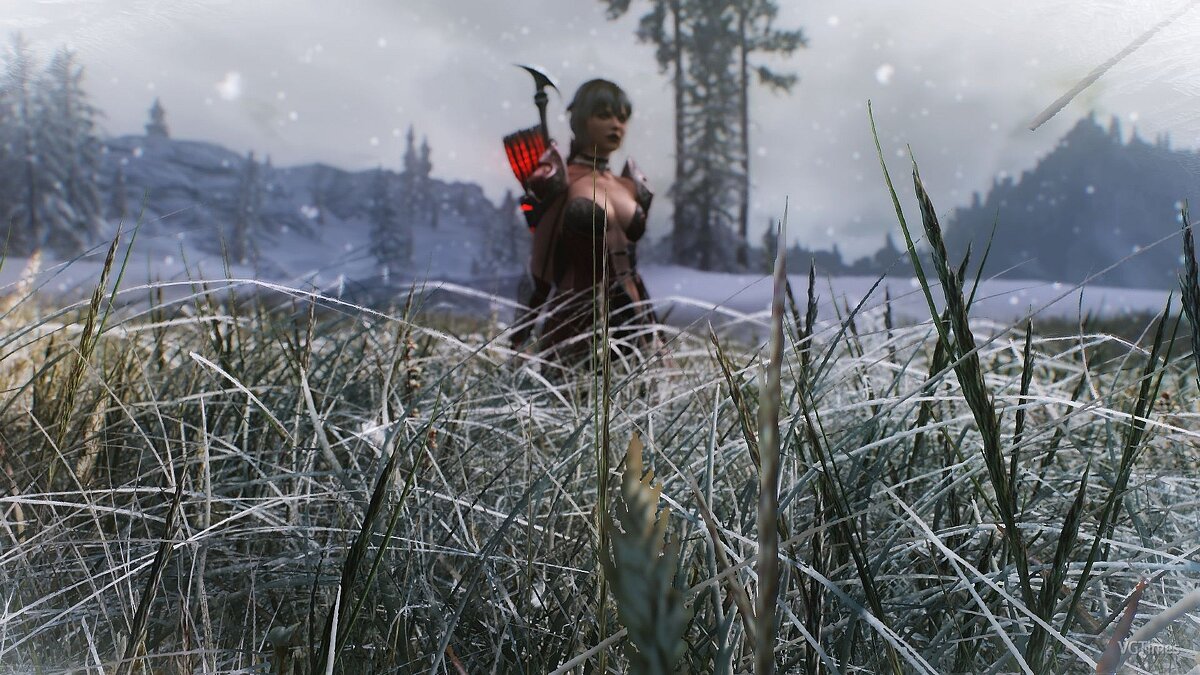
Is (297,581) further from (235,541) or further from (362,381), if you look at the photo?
(362,381)

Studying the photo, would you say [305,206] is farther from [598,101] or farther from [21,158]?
[598,101]

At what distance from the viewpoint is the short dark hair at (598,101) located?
212 cm

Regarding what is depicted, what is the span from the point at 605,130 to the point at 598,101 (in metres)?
0.08

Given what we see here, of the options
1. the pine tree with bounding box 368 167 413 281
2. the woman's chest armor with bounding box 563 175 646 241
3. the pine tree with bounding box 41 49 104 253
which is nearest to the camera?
the woman's chest armor with bounding box 563 175 646 241

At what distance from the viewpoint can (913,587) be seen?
69 centimetres

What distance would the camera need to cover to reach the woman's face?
2.14 m

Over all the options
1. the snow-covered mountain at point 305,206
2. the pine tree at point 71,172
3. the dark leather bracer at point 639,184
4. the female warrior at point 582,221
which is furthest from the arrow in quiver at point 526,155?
the pine tree at point 71,172

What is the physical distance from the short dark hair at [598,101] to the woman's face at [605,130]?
0.4 inches

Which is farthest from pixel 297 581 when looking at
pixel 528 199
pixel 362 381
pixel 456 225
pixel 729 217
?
pixel 456 225

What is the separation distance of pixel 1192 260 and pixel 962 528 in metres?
0.26

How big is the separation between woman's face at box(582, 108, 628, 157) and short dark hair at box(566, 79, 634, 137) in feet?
0.04

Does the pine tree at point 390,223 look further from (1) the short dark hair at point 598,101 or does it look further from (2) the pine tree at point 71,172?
(1) the short dark hair at point 598,101
